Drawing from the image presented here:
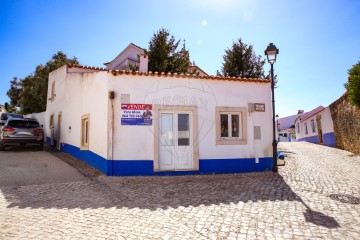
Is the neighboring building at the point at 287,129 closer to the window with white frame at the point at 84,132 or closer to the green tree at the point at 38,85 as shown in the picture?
the green tree at the point at 38,85

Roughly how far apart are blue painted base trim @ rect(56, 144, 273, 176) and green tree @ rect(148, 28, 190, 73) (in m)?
7.59

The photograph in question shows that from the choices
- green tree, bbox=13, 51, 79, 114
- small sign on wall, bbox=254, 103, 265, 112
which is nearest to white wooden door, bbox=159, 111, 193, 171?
small sign on wall, bbox=254, 103, 265, 112

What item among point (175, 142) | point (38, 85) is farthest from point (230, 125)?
point (38, 85)

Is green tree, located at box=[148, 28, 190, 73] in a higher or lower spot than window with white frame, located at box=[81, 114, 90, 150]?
higher

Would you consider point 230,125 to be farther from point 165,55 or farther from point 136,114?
point 165,55

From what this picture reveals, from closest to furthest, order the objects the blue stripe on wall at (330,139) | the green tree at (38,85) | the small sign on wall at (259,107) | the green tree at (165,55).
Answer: the small sign on wall at (259,107) → the green tree at (165,55) → the blue stripe on wall at (330,139) → the green tree at (38,85)

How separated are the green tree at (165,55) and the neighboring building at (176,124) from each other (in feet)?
20.4

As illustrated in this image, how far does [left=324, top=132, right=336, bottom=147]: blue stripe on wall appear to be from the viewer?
18.2 meters

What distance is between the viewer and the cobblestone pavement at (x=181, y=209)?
12.8 ft

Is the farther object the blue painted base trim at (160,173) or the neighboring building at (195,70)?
the neighboring building at (195,70)

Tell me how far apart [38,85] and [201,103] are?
21149 millimetres

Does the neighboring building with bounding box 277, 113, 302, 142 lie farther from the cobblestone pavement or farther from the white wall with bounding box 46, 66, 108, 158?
the cobblestone pavement

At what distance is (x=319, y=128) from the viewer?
22453 mm

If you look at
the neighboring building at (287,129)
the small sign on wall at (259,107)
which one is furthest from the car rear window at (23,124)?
the neighboring building at (287,129)
